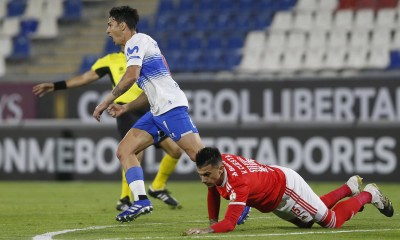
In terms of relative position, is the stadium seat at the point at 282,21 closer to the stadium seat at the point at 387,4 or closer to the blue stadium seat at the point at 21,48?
the stadium seat at the point at 387,4

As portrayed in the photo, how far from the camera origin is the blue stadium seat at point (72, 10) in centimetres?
2558

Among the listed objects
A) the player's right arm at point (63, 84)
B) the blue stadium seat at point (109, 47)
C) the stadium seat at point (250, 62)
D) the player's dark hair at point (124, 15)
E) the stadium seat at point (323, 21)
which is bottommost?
the stadium seat at point (250, 62)

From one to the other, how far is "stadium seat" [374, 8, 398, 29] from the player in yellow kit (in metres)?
9.87

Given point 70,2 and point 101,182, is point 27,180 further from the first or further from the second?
point 70,2

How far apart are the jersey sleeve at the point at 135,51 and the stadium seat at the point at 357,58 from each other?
11.5 metres

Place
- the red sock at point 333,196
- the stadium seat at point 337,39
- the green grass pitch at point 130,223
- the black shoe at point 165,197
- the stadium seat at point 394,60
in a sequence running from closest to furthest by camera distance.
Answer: the green grass pitch at point 130,223
the red sock at point 333,196
the black shoe at point 165,197
the stadium seat at point 394,60
the stadium seat at point 337,39

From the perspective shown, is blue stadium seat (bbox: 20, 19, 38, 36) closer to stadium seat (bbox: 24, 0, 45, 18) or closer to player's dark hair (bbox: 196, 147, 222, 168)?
stadium seat (bbox: 24, 0, 45, 18)

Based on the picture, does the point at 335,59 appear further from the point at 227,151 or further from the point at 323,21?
the point at 227,151

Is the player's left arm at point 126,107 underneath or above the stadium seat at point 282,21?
above

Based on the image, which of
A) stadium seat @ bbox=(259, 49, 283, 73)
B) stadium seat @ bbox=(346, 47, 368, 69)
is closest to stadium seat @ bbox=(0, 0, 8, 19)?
stadium seat @ bbox=(259, 49, 283, 73)

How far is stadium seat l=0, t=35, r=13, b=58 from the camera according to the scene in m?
24.9

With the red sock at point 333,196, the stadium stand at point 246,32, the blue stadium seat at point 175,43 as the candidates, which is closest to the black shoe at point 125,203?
the red sock at point 333,196

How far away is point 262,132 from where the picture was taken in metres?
19.0

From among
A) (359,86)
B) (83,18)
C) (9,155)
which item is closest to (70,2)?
(83,18)
